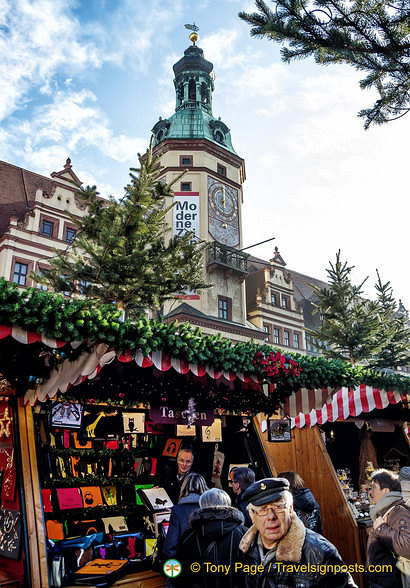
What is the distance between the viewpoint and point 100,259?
12117mm

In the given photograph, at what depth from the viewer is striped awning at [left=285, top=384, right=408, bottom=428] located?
7.29 meters

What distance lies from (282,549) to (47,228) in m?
23.3

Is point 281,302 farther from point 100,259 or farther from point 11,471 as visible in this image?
point 11,471

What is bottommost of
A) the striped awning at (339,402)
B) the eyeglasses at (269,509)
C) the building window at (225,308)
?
the eyeglasses at (269,509)

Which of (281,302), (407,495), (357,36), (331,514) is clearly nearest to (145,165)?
(357,36)

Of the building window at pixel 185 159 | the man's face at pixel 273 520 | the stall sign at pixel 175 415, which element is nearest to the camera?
the man's face at pixel 273 520

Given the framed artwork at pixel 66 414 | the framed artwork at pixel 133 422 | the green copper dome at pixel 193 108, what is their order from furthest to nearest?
the green copper dome at pixel 193 108 < the framed artwork at pixel 133 422 < the framed artwork at pixel 66 414

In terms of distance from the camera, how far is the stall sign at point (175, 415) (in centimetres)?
637

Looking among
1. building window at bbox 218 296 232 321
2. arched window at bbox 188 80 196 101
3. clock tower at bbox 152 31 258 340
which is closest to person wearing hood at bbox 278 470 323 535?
clock tower at bbox 152 31 258 340

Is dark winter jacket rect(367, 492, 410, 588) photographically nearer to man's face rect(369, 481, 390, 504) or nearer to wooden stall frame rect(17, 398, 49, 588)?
man's face rect(369, 481, 390, 504)

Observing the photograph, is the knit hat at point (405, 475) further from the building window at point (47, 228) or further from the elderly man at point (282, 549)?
the building window at point (47, 228)

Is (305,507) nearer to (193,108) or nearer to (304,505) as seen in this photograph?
(304,505)

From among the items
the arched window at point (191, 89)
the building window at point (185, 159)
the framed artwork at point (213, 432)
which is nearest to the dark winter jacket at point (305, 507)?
the framed artwork at point (213, 432)

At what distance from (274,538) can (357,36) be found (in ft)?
19.2
